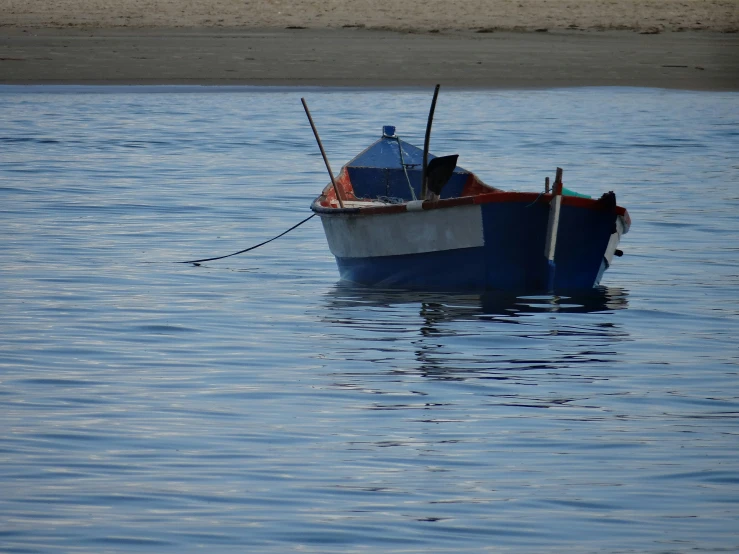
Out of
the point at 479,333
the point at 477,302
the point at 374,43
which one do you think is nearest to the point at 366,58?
the point at 374,43

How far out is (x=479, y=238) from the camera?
1066 centimetres

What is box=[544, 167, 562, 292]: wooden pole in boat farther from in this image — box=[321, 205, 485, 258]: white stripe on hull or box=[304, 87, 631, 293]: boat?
box=[321, 205, 485, 258]: white stripe on hull

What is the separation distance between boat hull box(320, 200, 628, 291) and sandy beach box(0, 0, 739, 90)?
63.0 feet

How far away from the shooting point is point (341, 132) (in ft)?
86.6

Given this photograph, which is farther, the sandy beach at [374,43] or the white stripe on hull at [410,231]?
the sandy beach at [374,43]

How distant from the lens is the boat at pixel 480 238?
10.6m

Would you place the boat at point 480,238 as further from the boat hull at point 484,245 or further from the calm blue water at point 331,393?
the calm blue water at point 331,393

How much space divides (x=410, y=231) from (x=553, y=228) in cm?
122

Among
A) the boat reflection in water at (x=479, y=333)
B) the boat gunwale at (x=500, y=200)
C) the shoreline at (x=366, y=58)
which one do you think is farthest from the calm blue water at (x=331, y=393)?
the shoreline at (x=366, y=58)

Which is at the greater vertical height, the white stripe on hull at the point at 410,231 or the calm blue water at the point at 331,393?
the white stripe on hull at the point at 410,231

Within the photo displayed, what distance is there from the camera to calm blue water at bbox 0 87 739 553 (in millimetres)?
5652

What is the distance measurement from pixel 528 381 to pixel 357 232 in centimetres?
347

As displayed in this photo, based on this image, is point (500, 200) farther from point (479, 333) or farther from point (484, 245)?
point (479, 333)

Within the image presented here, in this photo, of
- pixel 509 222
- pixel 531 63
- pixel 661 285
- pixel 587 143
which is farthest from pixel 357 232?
pixel 531 63
